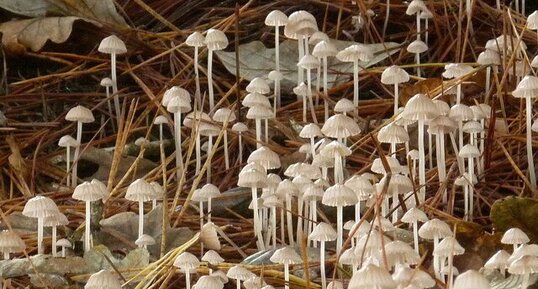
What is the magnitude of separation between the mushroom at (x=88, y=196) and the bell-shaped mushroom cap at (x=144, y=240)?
0.22 m

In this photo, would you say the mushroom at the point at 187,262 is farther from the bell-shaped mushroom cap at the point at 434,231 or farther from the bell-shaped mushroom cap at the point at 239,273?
the bell-shaped mushroom cap at the point at 434,231

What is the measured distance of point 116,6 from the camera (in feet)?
21.0

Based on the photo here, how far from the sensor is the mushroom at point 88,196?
388cm

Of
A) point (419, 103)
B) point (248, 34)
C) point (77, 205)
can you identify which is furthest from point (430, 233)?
point (248, 34)

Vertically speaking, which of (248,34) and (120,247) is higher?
(248,34)

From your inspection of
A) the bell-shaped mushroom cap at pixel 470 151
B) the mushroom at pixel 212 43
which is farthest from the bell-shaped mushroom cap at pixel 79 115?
the bell-shaped mushroom cap at pixel 470 151

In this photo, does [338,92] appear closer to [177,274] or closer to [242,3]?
[242,3]

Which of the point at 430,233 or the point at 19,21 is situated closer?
the point at 430,233

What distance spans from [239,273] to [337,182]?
31.3 inches

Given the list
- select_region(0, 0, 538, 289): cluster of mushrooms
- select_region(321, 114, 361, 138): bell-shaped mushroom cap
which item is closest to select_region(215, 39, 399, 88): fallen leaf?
select_region(0, 0, 538, 289): cluster of mushrooms

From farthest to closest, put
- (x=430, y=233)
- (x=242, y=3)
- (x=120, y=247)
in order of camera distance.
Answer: (x=242, y=3)
(x=120, y=247)
(x=430, y=233)

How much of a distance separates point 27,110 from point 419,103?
2.65 meters

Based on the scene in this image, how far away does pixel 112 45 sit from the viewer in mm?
5367

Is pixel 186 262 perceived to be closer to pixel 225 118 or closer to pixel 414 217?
pixel 414 217
